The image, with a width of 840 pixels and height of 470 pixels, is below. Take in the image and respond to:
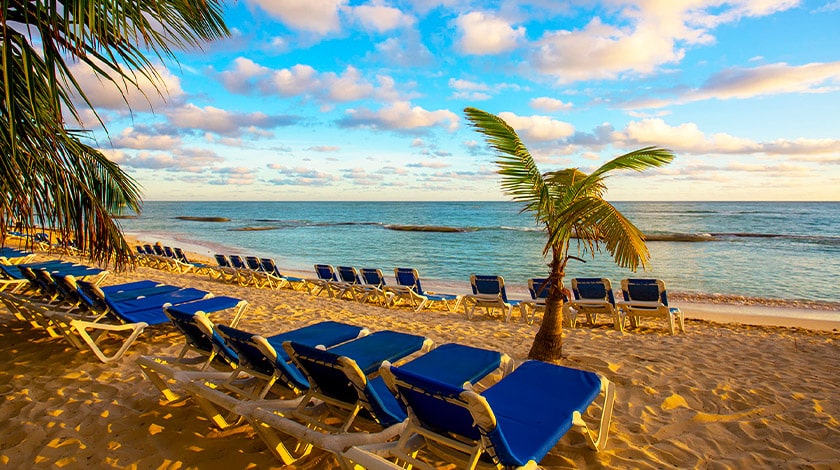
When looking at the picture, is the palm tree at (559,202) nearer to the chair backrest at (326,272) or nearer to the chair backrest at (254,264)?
the chair backrest at (326,272)

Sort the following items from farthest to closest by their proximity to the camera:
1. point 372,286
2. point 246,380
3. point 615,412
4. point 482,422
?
point 372,286 < point 615,412 < point 246,380 < point 482,422

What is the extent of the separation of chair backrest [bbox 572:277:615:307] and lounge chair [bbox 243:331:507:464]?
4.75 m

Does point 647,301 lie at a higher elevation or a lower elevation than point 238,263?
higher

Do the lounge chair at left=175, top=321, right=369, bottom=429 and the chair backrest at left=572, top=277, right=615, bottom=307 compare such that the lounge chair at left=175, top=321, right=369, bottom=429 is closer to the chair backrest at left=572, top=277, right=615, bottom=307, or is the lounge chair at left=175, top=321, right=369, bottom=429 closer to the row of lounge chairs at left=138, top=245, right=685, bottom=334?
the row of lounge chairs at left=138, top=245, right=685, bottom=334

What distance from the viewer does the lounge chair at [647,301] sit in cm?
694

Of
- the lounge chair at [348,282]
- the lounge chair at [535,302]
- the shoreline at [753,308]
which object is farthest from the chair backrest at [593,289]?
the lounge chair at [348,282]

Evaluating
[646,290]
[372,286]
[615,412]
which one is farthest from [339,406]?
[372,286]

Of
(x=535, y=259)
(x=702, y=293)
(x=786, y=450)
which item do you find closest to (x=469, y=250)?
(x=535, y=259)

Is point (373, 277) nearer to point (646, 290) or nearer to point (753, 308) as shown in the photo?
point (646, 290)

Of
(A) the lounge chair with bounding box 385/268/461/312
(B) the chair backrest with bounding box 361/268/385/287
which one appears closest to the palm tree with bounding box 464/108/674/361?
(A) the lounge chair with bounding box 385/268/461/312

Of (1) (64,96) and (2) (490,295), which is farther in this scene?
(2) (490,295)

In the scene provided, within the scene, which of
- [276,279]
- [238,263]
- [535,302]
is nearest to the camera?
[535,302]

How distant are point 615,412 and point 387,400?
1841 mm

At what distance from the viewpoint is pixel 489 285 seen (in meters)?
8.38
